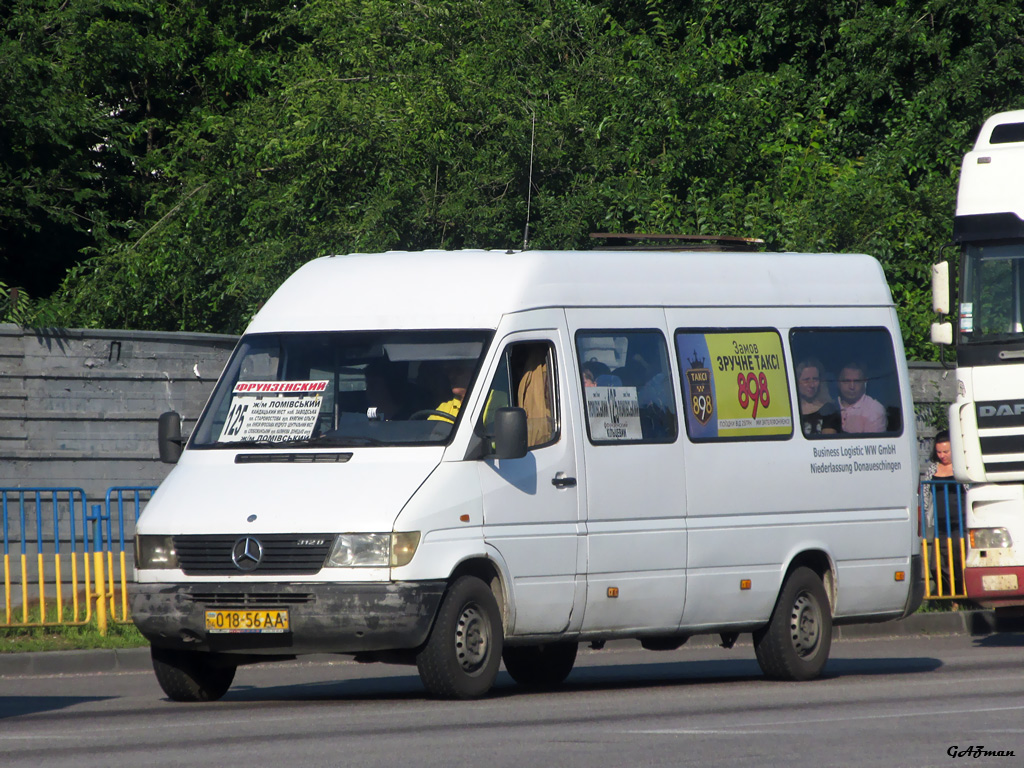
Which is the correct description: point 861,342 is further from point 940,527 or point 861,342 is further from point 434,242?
point 434,242

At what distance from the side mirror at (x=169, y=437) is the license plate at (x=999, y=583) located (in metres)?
6.95

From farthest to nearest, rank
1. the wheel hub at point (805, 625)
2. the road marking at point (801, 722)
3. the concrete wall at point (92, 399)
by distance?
the concrete wall at point (92, 399) → the wheel hub at point (805, 625) → the road marking at point (801, 722)

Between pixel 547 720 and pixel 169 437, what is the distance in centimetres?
322

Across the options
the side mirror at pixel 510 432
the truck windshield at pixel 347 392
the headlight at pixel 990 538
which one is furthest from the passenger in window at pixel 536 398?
the headlight at pixel 990 538

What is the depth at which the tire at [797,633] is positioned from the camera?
11.8 m

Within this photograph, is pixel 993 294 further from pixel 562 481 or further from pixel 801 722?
pixel 801 722

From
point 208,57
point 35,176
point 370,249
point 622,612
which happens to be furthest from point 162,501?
point 208,57

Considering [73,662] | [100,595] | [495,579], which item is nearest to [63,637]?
[100,595]

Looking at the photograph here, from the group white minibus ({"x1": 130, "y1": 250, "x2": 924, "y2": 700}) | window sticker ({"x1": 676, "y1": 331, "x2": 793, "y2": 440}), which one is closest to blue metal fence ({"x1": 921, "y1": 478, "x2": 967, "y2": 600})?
white minibus ({"x1": 130, "y1": 250, "x2": 924, "y2": 700})

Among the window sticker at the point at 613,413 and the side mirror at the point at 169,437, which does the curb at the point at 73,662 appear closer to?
the side mirror at the point at 169,437

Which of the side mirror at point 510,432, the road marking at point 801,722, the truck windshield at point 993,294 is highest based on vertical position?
the truck windshield at point 993,294

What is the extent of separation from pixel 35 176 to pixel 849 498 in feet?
45.1

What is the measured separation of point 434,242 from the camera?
1970cm

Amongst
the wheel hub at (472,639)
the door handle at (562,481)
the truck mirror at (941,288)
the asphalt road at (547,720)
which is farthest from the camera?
the truck mirror at (941,288)
